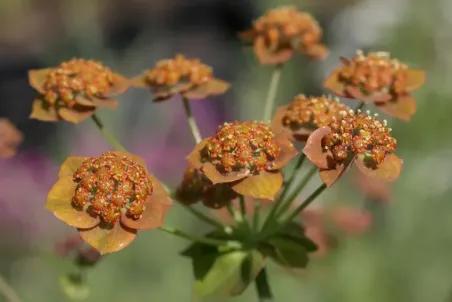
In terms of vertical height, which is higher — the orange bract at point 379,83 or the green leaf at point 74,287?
the orange bract at point 379,83

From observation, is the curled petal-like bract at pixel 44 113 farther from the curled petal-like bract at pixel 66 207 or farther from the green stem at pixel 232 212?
the green stem at pixel 232 212

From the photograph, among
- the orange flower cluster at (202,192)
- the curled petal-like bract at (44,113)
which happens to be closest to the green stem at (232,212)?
the orange flower cluster at (202,192)

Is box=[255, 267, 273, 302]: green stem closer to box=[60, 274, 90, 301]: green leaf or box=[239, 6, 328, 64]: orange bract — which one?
box=[60, 274, 90, 301]: green leaf

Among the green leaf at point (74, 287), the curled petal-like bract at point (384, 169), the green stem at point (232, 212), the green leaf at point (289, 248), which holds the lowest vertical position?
the green leaf at point (74, 287)

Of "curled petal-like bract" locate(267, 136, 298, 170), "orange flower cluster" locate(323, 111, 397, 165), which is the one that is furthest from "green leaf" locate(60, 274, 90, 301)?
"orange flower cluster" locate(323, 111, 397, 165)

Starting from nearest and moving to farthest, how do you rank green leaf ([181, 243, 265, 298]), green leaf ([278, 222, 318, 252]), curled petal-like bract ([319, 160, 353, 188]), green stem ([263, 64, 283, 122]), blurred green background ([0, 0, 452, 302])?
curled petal-like bract ([319, 160, 353, 188])
green leaf ([181, 243, 265, 298])
green leaf ([278, 222, 318, 252])
green stem ([263, 64, 283, 122])
blurred green background ([0, 0, 452, 302])

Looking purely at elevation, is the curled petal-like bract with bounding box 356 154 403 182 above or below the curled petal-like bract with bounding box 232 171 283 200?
above

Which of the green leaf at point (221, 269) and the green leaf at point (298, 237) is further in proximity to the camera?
the green leaf at point (298, 237)
